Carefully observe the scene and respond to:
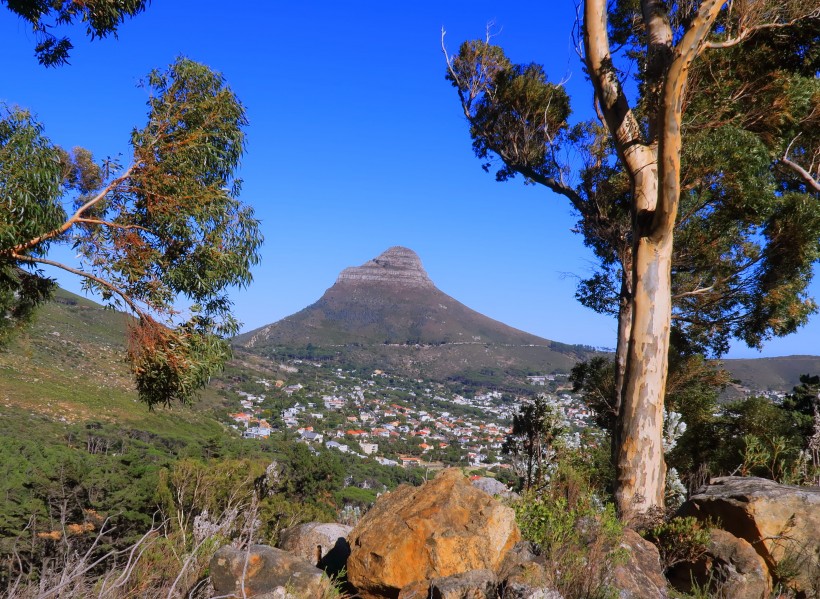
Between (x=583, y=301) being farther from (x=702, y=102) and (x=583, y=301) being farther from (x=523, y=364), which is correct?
(x=523, y=364)

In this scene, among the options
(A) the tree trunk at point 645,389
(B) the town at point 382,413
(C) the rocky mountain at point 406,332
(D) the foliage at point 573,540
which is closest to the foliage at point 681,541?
(D) the foliage at point 573,540

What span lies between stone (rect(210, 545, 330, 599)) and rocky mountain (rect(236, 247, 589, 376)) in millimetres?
100499

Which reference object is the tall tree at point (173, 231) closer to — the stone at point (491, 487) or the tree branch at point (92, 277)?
the tree branch at point (92, 277)

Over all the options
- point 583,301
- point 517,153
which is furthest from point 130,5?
point 583,301

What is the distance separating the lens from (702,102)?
31.7 ft

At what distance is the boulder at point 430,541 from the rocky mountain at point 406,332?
328 feet

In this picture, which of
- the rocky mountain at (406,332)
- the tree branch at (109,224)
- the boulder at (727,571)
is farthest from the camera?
the rocky mountain at (406,332)

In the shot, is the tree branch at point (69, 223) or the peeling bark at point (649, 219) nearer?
the peeling bark at point (649, 219)

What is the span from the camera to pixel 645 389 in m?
7.38

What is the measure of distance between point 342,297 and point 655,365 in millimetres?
133012

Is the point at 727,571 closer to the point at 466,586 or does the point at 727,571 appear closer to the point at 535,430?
the point at 466,586

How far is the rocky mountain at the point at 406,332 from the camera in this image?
112625 millimetres

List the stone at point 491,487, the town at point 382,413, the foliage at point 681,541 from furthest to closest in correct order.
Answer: the town at point 382,413 → the stone at point 491,487 → the foliage at point 681,541

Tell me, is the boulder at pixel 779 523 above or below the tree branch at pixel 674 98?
below
